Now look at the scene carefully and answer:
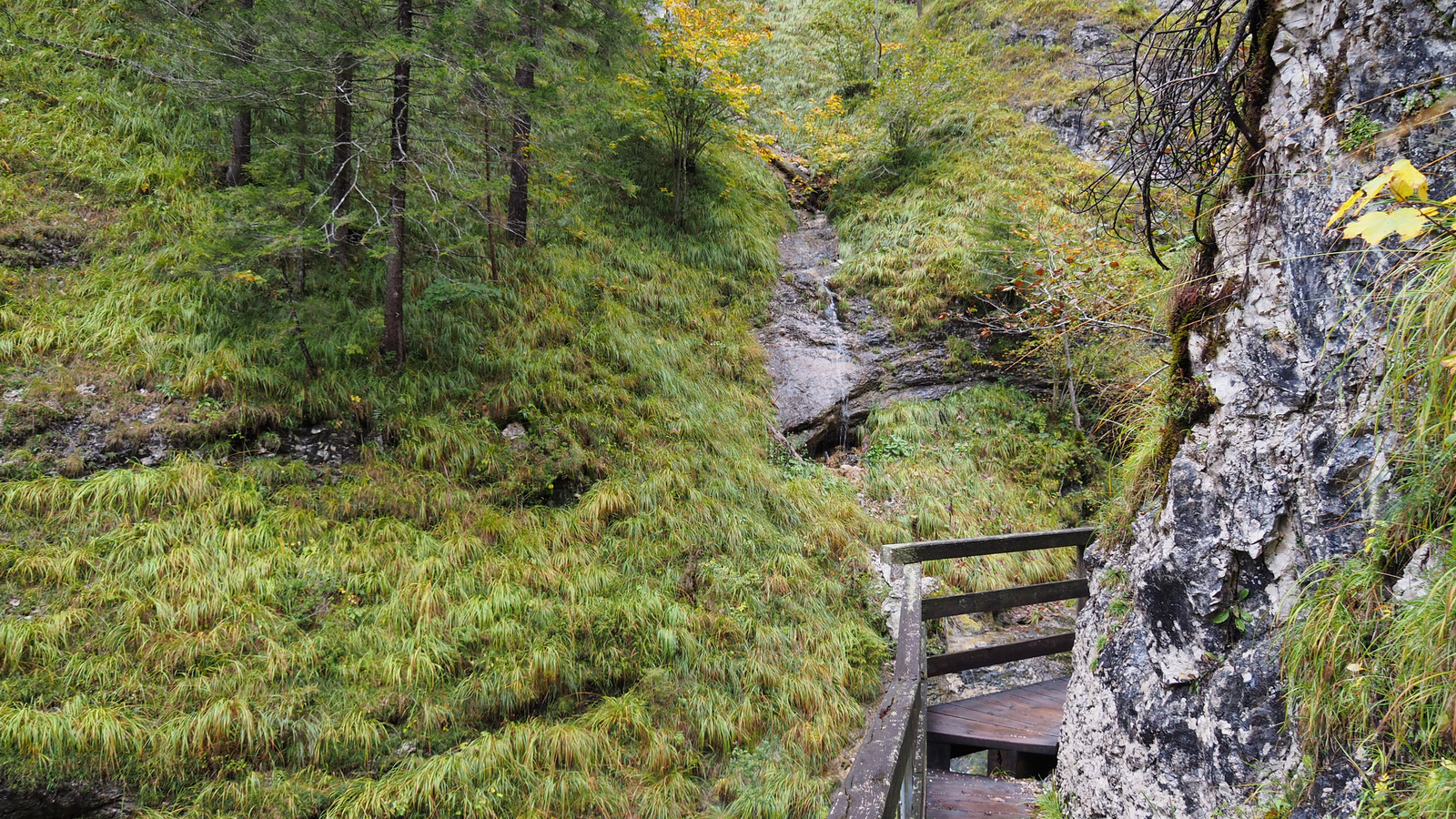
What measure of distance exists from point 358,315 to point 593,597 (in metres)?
3.89

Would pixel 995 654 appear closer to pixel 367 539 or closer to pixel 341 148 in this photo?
pixel 367 539

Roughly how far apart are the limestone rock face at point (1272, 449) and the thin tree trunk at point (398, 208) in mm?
6265

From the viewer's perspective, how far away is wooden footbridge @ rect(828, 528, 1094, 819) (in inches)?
90.1

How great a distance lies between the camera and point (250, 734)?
404cm

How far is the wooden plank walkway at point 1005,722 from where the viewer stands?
3.95 metres

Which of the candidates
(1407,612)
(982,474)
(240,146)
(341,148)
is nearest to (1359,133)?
(1407,612)

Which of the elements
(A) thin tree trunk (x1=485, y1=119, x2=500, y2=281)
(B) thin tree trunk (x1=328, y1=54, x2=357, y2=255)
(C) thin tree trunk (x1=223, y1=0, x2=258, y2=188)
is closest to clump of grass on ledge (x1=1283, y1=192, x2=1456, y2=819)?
(B) thin tree trunk (x1=328, y1=54, x2=357, y2=255)

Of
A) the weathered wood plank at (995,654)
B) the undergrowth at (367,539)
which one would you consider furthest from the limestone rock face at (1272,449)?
the undergrowth at (367,539)

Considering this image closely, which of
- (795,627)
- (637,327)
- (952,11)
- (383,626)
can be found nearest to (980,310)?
(637,327)

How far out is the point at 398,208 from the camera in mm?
6188

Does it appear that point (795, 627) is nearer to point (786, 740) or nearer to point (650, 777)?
point (786, 740)

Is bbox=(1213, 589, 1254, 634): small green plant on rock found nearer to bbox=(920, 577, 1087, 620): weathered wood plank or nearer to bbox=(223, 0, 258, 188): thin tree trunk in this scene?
bbox=(920, 577, 1087, 620): weathered wood plank

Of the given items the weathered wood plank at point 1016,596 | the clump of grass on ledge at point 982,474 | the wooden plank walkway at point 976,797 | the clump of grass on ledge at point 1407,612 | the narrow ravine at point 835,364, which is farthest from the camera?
the narrow ravine at point 835,364

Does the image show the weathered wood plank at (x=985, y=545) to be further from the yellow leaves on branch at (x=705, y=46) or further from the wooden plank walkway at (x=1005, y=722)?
the yellow leaves on branch at (x=705, y=46)
